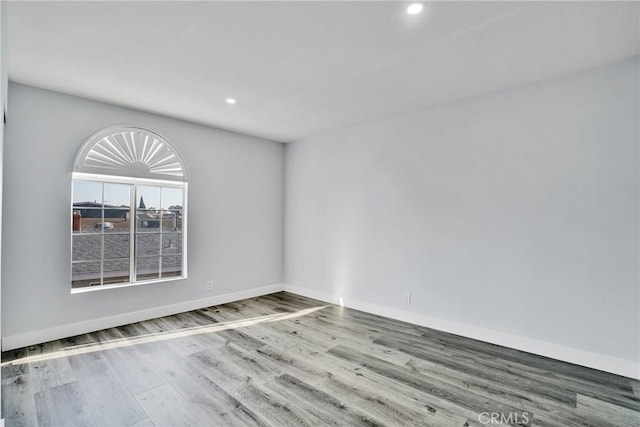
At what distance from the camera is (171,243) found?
13.7ft

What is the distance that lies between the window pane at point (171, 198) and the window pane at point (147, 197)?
8cm

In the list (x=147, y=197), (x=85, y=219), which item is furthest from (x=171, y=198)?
(x=85, y=219)

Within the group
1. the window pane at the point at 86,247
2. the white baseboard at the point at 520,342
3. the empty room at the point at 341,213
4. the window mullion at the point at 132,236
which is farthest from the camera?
the window mullion at the point at 132,236

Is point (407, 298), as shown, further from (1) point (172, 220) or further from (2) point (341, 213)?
(1) point (172, 220)

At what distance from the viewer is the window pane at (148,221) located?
389 centimetres

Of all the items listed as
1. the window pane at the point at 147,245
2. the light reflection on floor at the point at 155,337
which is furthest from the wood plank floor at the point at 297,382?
the window pane at the point at 147,245

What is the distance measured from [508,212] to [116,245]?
4.37 metres

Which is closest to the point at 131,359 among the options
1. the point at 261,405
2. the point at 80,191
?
the point at 261,405

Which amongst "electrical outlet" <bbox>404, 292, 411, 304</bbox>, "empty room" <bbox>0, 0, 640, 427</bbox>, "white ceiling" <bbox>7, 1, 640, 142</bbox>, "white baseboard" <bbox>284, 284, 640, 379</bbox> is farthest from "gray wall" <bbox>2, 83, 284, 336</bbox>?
"electrical outlet" <bbox>404, 292, 411, 304</bbox>

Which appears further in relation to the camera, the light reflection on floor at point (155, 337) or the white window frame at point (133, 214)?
the white window frame at point (133, 214)

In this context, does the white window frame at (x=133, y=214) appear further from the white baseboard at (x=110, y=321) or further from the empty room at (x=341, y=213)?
the white baseboard at (x=110, y=321)

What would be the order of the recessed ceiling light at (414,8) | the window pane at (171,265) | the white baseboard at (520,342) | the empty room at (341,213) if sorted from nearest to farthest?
1. the recessed ceiling light at (414,8)
2. the empty room at (341,213)
3. the white baseboard at (520,342)
4. the window pane at (171,265)

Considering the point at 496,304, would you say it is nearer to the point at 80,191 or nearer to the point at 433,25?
the point at 433,25

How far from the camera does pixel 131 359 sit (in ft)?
9.21
